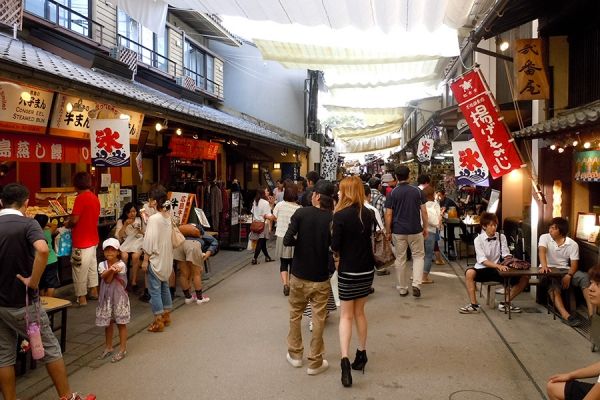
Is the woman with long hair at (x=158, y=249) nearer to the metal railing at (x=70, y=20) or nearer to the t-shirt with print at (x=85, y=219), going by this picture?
the t-shirt with print at (x=85, y=219)

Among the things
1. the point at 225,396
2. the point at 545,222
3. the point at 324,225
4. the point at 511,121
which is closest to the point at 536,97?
the point at 545,222

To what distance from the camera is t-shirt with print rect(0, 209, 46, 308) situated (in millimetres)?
3900

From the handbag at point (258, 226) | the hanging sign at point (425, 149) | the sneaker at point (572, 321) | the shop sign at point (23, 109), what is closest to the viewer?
the sneaker at point (572, 321)

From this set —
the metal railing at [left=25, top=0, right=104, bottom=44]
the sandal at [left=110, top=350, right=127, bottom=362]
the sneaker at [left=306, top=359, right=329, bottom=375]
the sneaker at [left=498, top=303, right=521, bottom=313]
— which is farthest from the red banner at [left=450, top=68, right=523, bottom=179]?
the metal railing at [left=25, top=0, right=104, bottom=44]

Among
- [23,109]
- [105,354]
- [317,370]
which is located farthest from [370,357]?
[23,109]

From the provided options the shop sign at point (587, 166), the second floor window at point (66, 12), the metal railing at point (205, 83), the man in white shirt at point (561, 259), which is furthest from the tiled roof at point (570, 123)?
the metal railing at point (205, 83)

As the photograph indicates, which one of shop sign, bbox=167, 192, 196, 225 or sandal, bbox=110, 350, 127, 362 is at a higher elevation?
shop sign, bbox=167, 192, 196, 225

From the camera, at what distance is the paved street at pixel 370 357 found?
181 inches

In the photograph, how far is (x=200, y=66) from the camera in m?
19.3

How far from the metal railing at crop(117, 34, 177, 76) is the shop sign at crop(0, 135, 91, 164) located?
6027 millimetres

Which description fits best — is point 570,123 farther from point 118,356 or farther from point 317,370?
point 118,356

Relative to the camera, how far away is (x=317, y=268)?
5012 mm

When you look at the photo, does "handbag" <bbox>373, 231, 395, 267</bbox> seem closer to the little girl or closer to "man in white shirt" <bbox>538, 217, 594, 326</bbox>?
"man in white shirt" <bbox>538, 217, 594, 326</bbox>

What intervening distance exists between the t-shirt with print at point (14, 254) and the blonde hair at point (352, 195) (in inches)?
116
